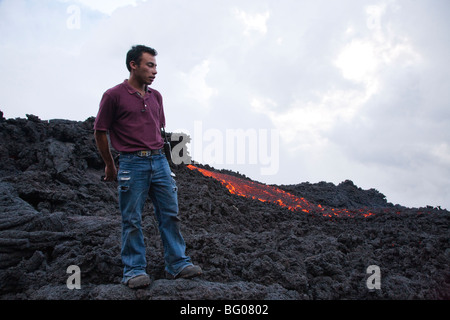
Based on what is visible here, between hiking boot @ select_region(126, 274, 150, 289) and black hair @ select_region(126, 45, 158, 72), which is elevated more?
black hair @ select_region(126, 45, 158, 72)

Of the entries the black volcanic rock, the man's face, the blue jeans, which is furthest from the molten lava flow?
the man's face

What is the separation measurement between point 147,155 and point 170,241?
1039 millimetres

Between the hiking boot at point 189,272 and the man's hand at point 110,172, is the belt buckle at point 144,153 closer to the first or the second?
the man's hand at point 110,172

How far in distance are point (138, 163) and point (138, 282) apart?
4.19 ft

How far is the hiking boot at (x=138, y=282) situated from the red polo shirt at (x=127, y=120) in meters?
1.38

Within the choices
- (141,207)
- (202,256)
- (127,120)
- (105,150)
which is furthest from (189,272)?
(127,120)

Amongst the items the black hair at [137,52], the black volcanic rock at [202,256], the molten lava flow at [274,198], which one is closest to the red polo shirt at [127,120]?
the black hair at [137,52]

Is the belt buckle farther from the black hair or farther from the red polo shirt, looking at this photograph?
the black hair

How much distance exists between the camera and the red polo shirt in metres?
3.82

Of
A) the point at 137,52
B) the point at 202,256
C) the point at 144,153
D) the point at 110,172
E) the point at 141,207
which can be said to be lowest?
the point at 202,256

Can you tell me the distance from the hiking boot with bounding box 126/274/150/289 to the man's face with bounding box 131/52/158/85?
86.6 inches

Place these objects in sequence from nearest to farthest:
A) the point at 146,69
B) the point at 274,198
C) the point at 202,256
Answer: the point at 146,69 → the point at 202,256 → the point at 274,198

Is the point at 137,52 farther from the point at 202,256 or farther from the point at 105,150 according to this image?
the point at 202,256

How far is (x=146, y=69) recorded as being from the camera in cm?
395
